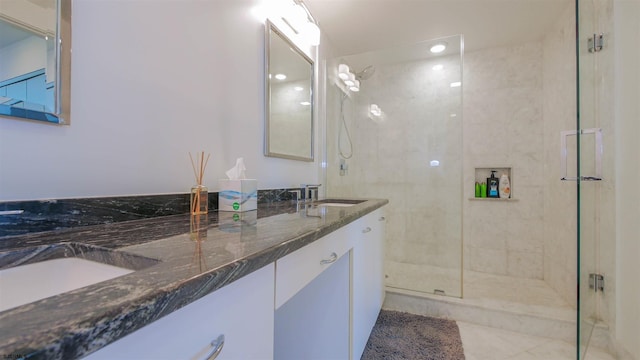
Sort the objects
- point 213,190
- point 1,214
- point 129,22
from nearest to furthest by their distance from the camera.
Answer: point 1,214 → point 129,22 → point 213,190

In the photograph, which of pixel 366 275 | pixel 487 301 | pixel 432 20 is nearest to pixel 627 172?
pixel 487 301

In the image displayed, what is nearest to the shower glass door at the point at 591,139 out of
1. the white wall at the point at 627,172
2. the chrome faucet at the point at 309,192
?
the white wall at the point at 627,172

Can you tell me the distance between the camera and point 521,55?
8.55 feet

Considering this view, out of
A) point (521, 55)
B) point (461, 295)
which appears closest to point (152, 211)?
point (461, 295)

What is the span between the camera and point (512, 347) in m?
1.65

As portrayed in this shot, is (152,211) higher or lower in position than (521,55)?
lower

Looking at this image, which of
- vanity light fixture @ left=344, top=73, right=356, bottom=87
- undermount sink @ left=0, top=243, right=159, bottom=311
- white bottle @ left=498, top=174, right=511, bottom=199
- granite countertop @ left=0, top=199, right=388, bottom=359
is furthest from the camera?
vanity light fixture @ left=344, top=73, right=356, bottom=87

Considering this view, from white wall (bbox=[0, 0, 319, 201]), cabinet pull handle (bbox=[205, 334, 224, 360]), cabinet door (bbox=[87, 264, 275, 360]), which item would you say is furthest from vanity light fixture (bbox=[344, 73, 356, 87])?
cabinet pull handle (bbox=[205, 334, 224, 360])

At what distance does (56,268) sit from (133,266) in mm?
203

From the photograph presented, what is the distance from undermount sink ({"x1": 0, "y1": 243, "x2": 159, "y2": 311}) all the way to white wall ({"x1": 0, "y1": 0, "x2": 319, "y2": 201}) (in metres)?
0.24

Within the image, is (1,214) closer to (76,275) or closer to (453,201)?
(76,275)

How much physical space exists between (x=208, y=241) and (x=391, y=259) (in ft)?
8.42

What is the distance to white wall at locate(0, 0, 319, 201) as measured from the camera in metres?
0.72

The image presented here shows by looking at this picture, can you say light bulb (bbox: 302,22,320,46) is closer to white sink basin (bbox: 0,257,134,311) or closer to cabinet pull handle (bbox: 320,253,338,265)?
cabinet pull handle (bbox: 320,253,338,265)
